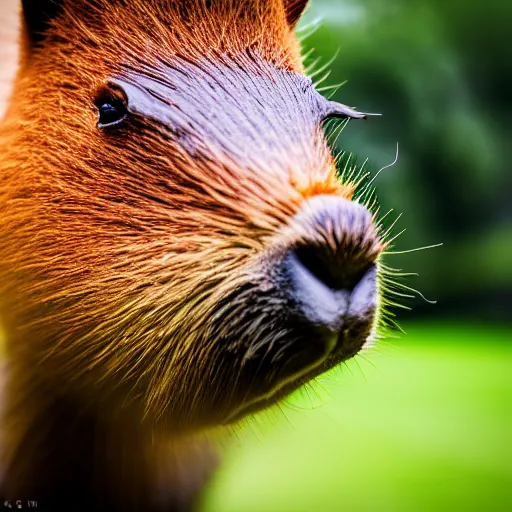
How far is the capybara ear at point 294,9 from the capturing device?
575mm

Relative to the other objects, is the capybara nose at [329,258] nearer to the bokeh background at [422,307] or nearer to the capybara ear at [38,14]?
the bokeh background at [422,307]

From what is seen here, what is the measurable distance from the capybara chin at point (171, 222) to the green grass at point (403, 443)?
9.3 inches

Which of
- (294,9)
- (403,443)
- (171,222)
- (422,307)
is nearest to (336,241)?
(171,222)

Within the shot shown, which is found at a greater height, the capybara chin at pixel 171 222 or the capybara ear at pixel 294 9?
the capybara ear at pixel 294 9

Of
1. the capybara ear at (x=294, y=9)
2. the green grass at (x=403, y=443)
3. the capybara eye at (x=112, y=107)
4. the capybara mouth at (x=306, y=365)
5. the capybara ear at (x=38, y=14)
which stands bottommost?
the green grass at (x=403, y=443)

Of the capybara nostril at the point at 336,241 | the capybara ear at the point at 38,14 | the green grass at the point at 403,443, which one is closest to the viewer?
the capybara nostril at the point at 336,241

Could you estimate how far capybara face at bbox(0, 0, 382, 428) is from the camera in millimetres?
410

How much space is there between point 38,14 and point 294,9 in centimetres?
22

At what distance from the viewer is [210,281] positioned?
0.42 metres

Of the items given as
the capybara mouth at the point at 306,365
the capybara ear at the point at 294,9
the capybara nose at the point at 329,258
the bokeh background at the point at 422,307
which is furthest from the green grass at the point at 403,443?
the capybara ear at the point at 294,9

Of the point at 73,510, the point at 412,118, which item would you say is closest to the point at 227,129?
the point at 73,510

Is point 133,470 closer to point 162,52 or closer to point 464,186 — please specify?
point 162,52

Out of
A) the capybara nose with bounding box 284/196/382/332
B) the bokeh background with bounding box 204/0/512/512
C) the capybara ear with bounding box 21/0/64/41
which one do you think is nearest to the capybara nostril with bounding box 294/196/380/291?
the capybara nose with bounding box 284/196/382/332

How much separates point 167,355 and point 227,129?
160 mm
